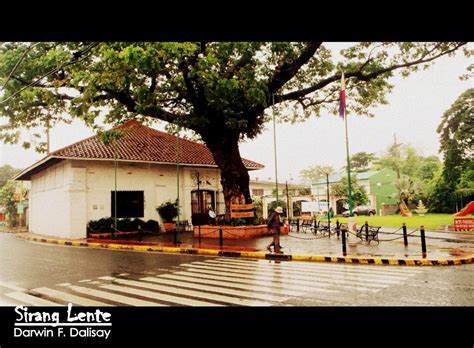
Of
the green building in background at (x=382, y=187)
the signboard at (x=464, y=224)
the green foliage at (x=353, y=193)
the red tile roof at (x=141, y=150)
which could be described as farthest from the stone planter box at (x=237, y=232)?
the green building in background at (x=382, y=187)

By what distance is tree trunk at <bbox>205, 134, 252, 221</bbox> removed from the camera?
18.9m

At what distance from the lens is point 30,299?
727cm

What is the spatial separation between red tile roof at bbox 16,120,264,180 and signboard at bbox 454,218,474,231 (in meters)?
13.1

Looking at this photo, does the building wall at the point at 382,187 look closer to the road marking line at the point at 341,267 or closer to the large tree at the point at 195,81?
the large tree at the point at 195,81

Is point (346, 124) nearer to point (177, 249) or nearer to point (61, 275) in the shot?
point (177, 249)

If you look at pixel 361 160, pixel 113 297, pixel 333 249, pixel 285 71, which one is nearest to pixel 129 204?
pixel 285 71

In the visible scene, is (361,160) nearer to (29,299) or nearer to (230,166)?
(230,166)

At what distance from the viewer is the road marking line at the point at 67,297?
681cm

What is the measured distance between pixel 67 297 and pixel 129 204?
Result: 50.5 ft

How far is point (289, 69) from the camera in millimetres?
17641

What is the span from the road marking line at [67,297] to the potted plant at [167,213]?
14.9 meters

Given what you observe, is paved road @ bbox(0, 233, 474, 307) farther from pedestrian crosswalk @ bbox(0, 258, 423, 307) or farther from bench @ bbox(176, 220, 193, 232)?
bench @ bbox(176, 220, 193, 232)
